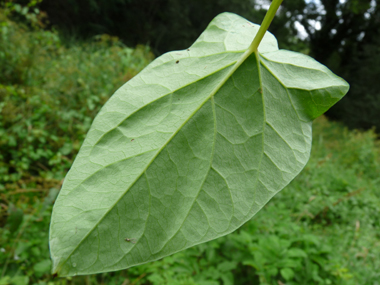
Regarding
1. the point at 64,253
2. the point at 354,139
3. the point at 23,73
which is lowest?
the point at 354,139

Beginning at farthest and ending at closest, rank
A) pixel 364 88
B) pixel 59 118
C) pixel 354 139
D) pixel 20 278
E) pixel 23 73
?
pixel 364 88 < pixel 354 139 < pixel 23 73 < pixel 59 118 < pixel 20 278

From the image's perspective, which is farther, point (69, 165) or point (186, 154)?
point (69, 165)

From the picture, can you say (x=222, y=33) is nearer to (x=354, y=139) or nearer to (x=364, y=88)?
(x=354, y=139)

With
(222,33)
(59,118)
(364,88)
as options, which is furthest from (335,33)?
(222,33)

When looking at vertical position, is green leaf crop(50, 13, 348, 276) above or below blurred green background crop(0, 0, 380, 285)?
above

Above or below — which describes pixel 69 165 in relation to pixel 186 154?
below

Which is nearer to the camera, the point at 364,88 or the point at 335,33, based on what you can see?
the point at 364,88

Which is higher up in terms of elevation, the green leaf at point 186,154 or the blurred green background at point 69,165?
the green leaf at point 186,154

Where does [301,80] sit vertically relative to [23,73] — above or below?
above
